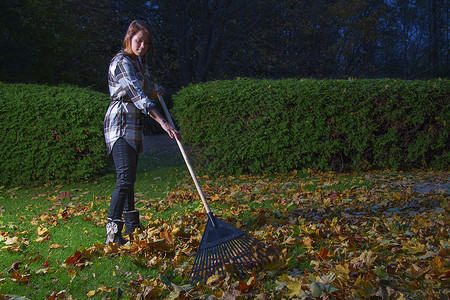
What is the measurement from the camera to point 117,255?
128 inches

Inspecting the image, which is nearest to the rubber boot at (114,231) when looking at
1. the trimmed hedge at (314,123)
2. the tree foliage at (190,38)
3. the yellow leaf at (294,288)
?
the yellow leaf at (294,288)

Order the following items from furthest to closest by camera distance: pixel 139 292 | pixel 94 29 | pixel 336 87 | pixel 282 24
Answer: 1. pixel 282 24
2. pixel 94 29
3. pixel 336 87
4. pixel 139 292

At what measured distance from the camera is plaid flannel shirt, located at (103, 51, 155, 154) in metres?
3.14

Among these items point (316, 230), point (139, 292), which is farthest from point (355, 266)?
point (139, 292)

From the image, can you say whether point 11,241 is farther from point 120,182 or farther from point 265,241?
point 265,241

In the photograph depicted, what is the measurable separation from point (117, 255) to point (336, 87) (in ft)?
17.4

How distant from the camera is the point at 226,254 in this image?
275 centimetres

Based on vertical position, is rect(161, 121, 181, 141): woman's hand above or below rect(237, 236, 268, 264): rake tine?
above

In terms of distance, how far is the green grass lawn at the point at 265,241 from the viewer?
8.32ft

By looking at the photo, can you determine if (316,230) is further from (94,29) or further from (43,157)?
(94,29)

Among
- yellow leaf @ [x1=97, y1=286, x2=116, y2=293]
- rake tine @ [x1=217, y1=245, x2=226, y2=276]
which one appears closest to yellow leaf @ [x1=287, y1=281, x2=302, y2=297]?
rake tine @ [x1=217, y1=245, x2=226, y2=276]

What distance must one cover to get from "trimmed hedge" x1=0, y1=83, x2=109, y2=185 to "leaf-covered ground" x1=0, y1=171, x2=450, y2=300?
5.83 ft

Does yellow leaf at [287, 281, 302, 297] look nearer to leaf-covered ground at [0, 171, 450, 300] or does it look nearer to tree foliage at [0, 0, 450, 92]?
leaf-covered ground at [0, 171, 450, 300]

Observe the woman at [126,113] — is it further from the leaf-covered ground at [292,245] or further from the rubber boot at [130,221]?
the leaf-covered ground at [292,245]
